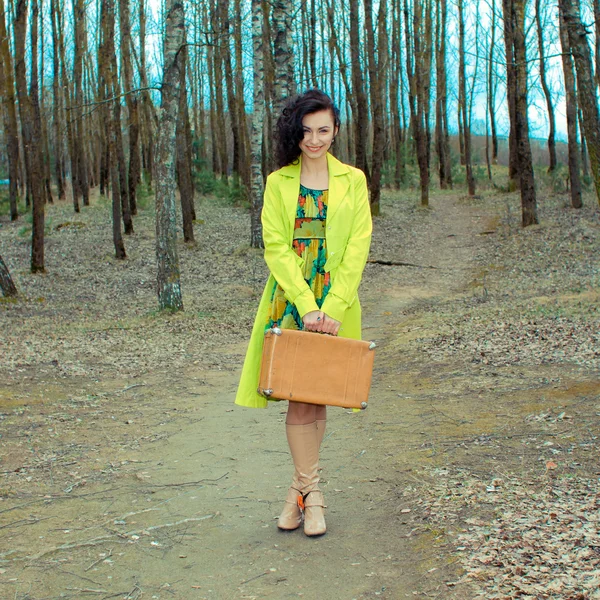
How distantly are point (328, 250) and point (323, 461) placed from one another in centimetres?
198

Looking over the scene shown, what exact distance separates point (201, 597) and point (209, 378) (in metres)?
5.07

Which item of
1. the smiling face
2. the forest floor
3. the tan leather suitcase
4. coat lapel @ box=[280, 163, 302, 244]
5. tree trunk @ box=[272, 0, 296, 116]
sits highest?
tree trunk @ box=[272, 0, 296, 116]

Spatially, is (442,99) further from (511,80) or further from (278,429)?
(278,429)

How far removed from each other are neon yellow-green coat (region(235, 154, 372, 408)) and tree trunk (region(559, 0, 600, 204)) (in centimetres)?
650

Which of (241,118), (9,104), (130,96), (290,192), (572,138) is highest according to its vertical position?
(241,118)

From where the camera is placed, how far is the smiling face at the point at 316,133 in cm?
373

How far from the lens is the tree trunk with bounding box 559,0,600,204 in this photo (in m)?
9.08

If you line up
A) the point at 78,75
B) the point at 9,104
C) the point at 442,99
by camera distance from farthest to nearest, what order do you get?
the point at 442,99, the point at 78,75, the point at 9,104

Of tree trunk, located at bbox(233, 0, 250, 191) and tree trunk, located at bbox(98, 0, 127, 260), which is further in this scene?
tree trunk, located at bbox(233, 0, 250, 191)

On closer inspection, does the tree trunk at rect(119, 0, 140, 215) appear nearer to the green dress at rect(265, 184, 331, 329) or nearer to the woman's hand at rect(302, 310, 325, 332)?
the green dress at rect(265, 184, 331, 329)

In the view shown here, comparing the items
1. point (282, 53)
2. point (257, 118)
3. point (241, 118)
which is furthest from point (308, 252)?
point (241, 118)

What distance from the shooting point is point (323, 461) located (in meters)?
5.10

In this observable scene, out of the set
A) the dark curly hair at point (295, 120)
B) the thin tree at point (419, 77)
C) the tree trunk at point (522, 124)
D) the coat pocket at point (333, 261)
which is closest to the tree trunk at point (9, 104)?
the tree trunk at point (522, 124)

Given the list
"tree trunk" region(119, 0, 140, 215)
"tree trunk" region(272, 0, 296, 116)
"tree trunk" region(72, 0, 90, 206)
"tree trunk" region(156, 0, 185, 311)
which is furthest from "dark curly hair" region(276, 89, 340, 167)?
"tree trunk" region(72, 0, 90, 206)
